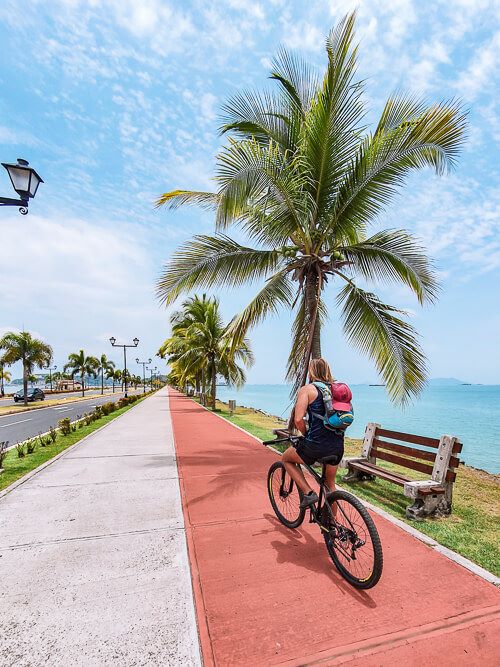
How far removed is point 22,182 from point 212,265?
3.72 m

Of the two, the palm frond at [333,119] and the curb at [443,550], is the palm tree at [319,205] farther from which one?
the curb at [443,550]

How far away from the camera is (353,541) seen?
9.98 ft

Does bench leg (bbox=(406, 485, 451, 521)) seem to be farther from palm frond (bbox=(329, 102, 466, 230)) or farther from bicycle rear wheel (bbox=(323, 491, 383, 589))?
palm frond (bbox=(329, 102, 466, 230))

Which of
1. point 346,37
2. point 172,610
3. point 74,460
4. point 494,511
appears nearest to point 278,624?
point 172,610

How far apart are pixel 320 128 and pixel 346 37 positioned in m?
1.35

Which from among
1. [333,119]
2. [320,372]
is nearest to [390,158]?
[333,119]

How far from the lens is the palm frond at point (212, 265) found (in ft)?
25.6

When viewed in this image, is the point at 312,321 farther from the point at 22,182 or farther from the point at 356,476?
the point at 22,182

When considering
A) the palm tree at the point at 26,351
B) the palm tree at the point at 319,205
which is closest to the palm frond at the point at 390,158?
the palm tree at the point at 319,205

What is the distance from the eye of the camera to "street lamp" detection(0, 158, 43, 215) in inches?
232

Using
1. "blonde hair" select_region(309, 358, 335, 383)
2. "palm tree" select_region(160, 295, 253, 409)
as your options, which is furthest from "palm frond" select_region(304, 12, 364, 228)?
"palm tree" select_region(160, 295, 253, 409)

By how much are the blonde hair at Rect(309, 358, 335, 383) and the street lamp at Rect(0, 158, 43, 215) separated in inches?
221

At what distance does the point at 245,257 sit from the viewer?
8.09 m

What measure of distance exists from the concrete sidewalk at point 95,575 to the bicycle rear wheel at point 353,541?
1.34 m
